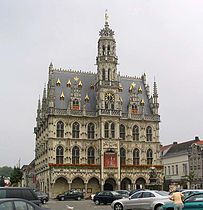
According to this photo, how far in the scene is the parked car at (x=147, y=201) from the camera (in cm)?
2339

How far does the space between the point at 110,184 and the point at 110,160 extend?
13.3ft

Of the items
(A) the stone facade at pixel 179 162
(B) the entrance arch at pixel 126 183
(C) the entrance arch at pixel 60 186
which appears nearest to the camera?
(C) the entrance arch at pixel 60 186

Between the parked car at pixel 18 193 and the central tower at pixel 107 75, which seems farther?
the central tower at pixel 107 75

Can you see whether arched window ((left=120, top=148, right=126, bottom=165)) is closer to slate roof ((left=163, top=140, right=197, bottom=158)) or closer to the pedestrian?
slate roof ((left=163, top=140, right=197, bottom=158))

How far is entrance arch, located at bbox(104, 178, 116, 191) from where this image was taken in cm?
6291

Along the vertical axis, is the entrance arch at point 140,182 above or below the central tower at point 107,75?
below

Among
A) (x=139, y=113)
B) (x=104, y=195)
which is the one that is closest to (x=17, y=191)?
(x=104, y=195)

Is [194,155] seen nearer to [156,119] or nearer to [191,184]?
[191,184]

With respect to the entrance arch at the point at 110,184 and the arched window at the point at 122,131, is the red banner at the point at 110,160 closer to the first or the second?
the entrance arch at the point at 110,184

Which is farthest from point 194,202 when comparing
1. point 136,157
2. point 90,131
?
point 136,157

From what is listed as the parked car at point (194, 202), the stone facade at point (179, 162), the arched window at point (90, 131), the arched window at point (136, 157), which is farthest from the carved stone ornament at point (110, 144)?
the parked car at point (194, 202)

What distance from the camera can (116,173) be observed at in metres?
62.6

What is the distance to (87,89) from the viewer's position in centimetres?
6775

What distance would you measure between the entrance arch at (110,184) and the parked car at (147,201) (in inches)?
1476
